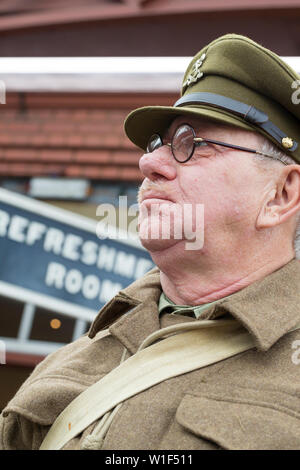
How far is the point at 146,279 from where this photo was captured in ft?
5.88

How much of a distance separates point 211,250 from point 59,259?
8.14 feet

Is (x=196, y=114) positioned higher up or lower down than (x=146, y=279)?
higher up

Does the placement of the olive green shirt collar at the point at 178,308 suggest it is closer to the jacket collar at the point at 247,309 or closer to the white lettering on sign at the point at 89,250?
the jacket collar at the point at 247,309

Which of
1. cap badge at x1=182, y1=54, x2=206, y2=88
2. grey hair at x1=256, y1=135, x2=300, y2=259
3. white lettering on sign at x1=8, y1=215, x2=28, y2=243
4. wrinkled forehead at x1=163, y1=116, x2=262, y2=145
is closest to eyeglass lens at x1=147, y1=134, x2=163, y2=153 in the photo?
wrinkled forehead at x1=163, y1=116, x2=262, y2=145

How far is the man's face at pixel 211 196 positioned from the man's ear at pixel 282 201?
3 cm

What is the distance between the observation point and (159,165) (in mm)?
1592

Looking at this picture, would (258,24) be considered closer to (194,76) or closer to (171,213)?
(194,76)

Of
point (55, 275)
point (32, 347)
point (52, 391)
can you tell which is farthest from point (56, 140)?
point (52, 391)

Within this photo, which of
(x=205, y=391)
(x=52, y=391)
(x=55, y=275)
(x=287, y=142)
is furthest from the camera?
(x=55, y=275)

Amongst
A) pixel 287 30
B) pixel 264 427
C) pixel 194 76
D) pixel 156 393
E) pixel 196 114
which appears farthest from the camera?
pixel 287 30

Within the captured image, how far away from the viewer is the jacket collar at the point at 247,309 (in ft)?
4.28

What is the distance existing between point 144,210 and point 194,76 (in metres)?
0.54

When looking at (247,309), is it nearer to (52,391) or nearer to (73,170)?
(52,391)
